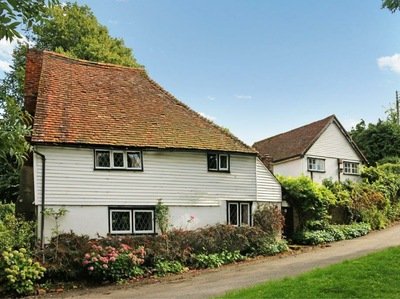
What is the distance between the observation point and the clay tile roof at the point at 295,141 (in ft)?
114

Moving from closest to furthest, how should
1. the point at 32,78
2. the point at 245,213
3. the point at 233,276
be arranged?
the point at 233,276 → the point at 245,213 → the point at 32,78

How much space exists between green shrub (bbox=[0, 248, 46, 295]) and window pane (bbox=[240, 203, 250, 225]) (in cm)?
984

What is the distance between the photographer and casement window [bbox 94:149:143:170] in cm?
1927

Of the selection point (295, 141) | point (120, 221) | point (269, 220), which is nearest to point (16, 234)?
point (120, 221)

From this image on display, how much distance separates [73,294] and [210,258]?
5.93m

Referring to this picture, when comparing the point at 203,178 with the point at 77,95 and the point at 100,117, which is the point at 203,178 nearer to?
the point at 100,117

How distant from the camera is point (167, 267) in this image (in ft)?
57.7

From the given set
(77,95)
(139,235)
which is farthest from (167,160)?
(77,95)

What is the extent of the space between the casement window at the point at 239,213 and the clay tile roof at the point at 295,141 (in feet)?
42.6

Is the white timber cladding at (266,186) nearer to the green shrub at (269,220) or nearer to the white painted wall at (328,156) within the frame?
the green shrub at (269,220)

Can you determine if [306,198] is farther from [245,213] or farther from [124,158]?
[124,158]

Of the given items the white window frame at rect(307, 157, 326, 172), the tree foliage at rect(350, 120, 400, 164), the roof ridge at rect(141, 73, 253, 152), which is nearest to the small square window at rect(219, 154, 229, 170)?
the roof ridge at rect(141, 73, 253, 152)

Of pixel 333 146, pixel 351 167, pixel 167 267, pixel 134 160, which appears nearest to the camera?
pixel 167 267

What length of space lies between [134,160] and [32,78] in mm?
7259
